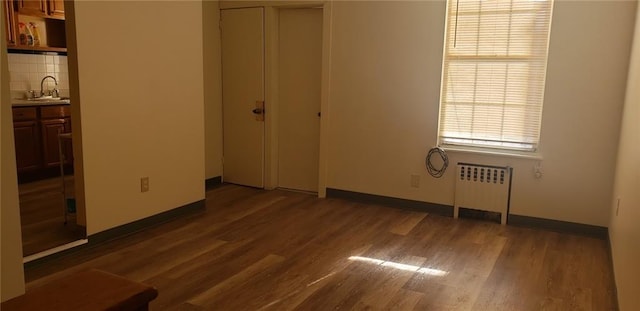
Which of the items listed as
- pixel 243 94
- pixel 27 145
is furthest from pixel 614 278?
pixel 27 145

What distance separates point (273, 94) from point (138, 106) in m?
1.81

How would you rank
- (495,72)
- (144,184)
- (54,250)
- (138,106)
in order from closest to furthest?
(54,250), (138,106), (144,184), (495,72)

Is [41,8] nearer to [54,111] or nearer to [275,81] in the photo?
[54,111]

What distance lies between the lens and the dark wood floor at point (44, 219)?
3663mm

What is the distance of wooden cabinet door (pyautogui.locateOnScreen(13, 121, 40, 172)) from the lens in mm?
5449

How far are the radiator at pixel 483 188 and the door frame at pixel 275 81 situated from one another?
1.44m

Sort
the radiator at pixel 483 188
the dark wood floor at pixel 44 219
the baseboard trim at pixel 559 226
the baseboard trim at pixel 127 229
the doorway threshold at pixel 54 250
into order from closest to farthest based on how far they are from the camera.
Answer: the doorway threshold at pixel 54 250, the baseboard trim at pixel 127 229, the dark wood floor at pixel 44 219, the baseboard trim at pixel 559 226, the radiator at pixel 483 188

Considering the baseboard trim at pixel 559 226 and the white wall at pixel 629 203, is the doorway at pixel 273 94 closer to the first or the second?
the baseboard trim at pixel 559 226

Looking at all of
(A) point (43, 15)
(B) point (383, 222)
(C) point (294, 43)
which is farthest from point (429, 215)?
(A) point (43, 15)

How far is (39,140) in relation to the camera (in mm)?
5691

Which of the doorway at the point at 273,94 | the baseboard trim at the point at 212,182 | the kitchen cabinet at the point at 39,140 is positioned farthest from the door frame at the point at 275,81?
the kitchen cabinet at the point at 39,140

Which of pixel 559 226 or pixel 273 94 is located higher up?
pixel 273 94

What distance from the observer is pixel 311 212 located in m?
4.71

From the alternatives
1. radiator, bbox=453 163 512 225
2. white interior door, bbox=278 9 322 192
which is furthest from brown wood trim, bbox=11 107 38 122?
radiator, bbox=453 163 512 225
